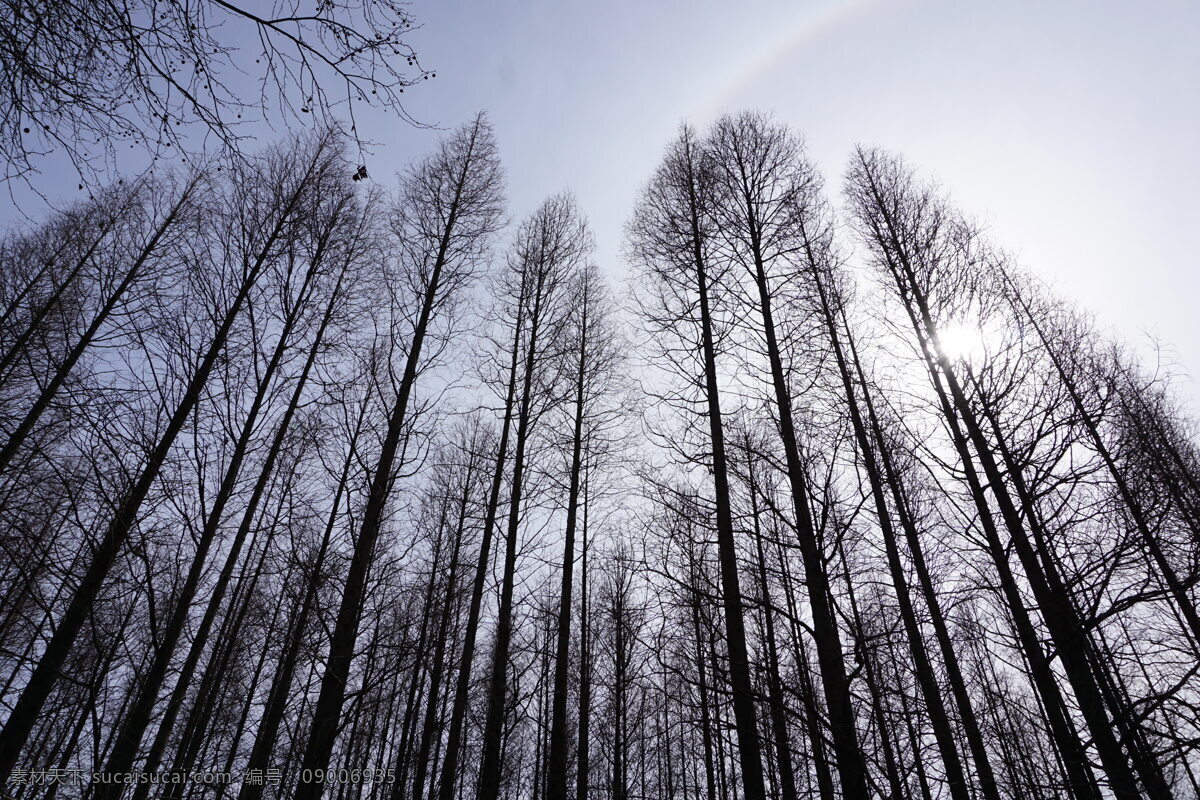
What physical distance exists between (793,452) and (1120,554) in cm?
219

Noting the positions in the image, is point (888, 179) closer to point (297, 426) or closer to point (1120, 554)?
point (1120, 554)

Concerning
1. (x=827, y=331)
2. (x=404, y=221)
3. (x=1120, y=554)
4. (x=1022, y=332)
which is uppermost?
(x=404, y=221)

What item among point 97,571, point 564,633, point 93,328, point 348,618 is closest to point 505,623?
point 564,633

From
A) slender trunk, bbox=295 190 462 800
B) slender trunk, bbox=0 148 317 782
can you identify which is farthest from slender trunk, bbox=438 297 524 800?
slender trunk, bbox=0 148 317 782

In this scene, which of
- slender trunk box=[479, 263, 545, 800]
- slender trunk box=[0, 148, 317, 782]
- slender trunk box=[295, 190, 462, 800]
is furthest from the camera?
slender trunk box=[479, 263, 545, 800]

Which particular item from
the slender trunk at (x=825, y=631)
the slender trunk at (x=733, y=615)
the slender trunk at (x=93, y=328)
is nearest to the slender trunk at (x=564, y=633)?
the slender trunk at (x=733, y=615)

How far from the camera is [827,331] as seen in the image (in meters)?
6.20

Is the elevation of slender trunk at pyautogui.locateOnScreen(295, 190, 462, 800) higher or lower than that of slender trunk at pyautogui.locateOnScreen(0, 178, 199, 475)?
lower

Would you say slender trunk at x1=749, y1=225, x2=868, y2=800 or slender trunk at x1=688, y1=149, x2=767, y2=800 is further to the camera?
slender trunk at x1=688, y1=149, x2=767, y2=800

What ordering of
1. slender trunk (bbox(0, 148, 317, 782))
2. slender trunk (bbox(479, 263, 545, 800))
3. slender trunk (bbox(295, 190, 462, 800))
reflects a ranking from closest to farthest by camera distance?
slender trunk (bbox(0, 148, 317, 782))
slender trunk (bbox(295, 190, 462, 800))
slender trunk (bbox(479, 263, 545, 800))

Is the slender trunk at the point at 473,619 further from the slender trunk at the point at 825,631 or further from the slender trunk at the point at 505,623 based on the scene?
the slender trunk at the point at 825,631

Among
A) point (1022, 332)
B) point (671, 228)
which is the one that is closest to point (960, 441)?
point (1022, 332)

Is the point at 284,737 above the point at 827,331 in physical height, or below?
below

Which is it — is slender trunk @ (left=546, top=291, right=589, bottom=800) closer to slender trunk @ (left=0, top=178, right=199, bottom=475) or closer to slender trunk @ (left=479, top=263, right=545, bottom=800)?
slender trunk @ (left=479, top=263, right=545, bottom=800)
